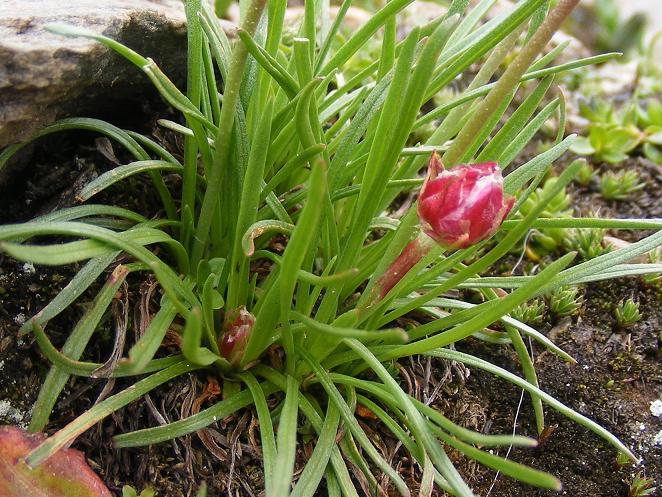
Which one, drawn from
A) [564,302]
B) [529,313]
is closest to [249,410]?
[529,313]

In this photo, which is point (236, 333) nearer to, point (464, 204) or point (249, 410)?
point (249, 410)

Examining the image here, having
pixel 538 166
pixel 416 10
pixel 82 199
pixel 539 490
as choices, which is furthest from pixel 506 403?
pixel 416 10

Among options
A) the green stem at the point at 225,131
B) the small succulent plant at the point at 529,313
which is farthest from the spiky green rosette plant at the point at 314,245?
the small succulent plant at the point at 529,313

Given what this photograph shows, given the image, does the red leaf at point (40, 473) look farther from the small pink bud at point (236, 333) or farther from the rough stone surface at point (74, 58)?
the rough stone surface at point (74, 58)

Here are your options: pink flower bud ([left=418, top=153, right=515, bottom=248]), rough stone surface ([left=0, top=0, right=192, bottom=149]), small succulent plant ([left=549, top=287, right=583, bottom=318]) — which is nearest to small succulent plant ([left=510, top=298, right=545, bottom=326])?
small succulent plant ([left=549, top=287, right=583, bottom=318])

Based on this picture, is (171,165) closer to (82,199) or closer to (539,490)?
(82,199)

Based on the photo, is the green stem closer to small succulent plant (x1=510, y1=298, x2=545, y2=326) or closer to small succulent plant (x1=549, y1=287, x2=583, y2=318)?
small succulent plant (x1=510, y1=298, x2=545, y2=326)
